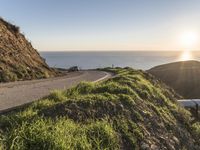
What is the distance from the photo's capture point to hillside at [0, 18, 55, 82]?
27.2m

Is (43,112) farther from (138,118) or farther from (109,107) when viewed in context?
(138,118)

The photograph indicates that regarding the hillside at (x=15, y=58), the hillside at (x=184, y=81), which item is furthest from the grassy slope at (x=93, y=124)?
the hillside at (x=184, y=81)

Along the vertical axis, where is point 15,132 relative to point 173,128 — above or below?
above

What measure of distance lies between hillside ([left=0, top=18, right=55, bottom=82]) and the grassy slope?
12.7 meters

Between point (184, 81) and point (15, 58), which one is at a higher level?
point (15, 58)

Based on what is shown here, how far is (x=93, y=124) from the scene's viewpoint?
1014cm

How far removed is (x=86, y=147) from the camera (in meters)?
8.69

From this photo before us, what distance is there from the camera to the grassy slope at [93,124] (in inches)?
330

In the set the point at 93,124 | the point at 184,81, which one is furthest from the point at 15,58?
the point at 184,81

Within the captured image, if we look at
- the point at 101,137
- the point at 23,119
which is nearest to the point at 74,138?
the point at 101,137

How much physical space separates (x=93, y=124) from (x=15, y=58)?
72.2 ft

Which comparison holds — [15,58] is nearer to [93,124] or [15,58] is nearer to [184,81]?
[93,124]

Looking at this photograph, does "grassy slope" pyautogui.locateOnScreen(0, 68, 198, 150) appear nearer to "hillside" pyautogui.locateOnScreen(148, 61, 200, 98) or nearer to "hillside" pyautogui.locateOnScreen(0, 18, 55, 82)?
"hillside" pyautogui.locateOnScreen(0, 18, 55, 82)

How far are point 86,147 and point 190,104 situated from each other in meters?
18.2
